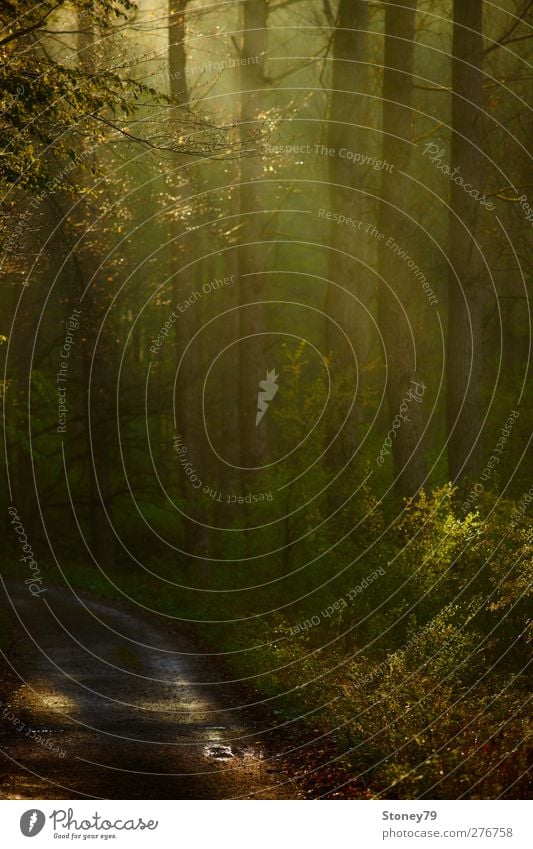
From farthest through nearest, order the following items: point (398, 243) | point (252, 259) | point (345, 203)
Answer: point (252, 259)
point (345, 203)
point (398, 243)

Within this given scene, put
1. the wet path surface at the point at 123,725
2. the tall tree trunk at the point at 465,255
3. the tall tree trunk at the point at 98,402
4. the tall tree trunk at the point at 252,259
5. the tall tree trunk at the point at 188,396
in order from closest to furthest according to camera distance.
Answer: the wet path surface at the point at 123,725
the tall tree trunk at the point at 465,255
the tall tree trunk at the point at 252,259
the tall tree trunk at the point at 188,396
the tall tree trunk at the point at 98,402

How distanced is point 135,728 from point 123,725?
6.5 inches

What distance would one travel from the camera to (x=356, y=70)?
20312 millimetres

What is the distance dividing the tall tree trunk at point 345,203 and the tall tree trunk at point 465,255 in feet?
6.33

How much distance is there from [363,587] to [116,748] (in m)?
5.65

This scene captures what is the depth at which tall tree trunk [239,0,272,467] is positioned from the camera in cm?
2208

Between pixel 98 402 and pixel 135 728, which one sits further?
pixel 98 402

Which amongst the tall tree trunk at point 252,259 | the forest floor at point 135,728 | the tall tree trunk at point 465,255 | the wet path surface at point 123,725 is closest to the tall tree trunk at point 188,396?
the tall tree trunk at point 252,259

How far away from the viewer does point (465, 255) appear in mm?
18781

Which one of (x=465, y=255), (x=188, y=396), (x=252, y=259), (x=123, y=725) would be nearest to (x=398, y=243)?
(x=465, y=255)

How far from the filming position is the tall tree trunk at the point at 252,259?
72.4ft

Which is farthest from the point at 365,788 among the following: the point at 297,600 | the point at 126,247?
the point at 126,247

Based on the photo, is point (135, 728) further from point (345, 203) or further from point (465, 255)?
point (345, 203)

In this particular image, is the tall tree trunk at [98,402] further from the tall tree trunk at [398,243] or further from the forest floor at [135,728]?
the forest floor at [135,728]
